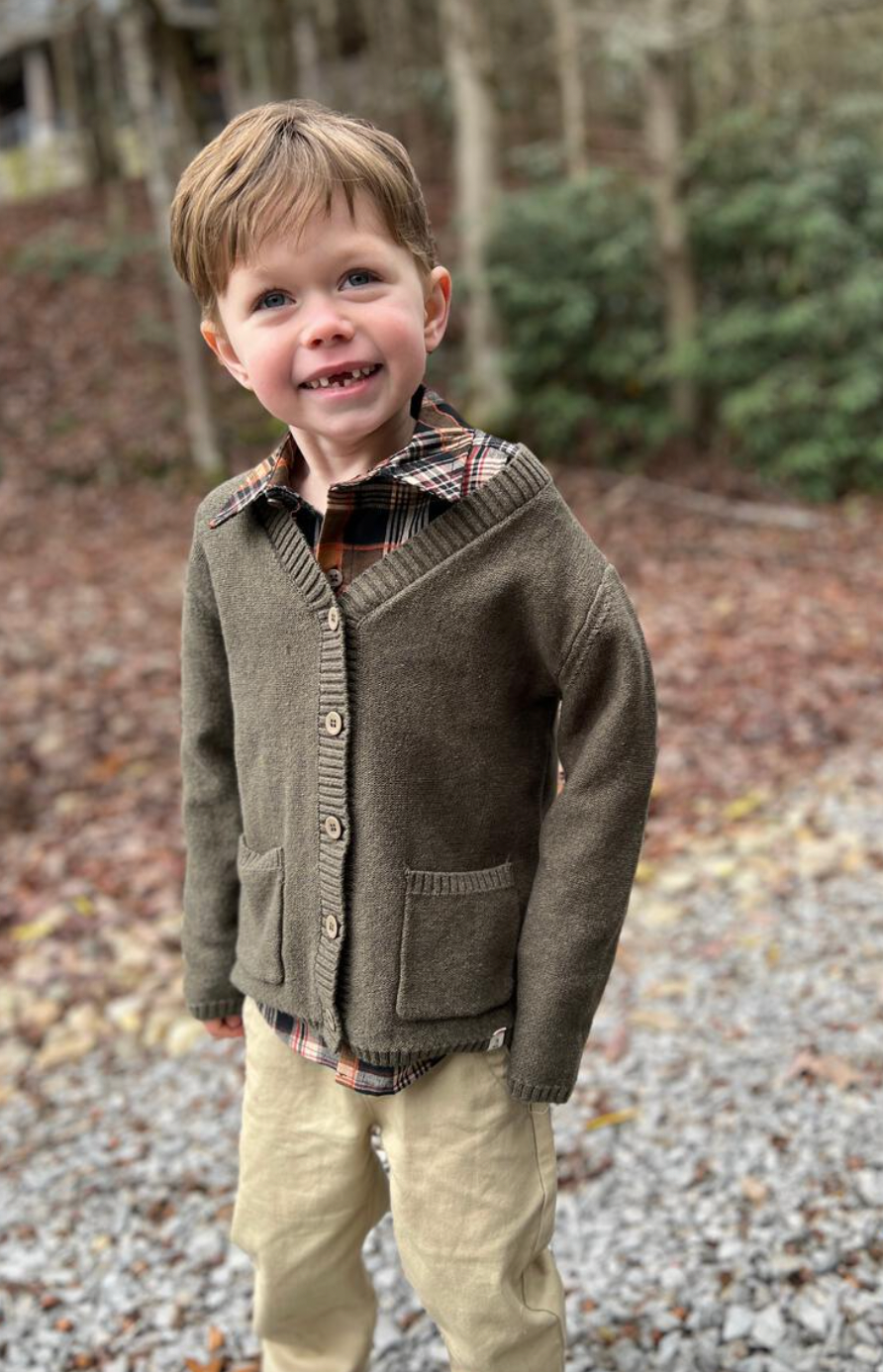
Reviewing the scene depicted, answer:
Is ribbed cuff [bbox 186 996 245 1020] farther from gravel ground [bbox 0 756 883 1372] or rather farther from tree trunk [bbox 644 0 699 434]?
tree trunk [bbox 644 0 699 434]

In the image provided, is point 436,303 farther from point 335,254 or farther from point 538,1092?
point 538,1092

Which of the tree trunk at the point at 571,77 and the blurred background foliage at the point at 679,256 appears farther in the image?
the tree trunk at the point at 571,77

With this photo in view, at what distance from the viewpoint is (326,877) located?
1616 millimetres

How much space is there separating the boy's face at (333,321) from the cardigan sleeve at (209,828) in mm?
463

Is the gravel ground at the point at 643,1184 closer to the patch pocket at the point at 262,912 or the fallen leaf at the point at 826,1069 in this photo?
the fallen leaf at the point at 826,1069

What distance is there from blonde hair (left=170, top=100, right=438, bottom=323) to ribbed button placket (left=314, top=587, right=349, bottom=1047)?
1.51ft

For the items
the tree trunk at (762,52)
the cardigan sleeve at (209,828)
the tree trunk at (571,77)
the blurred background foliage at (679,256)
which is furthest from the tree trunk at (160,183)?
the cardigan sleeve at (209,828)

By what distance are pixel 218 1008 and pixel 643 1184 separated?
1350mm

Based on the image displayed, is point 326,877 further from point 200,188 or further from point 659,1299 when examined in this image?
point 659,1299

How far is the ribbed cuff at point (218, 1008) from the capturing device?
6.31 ft

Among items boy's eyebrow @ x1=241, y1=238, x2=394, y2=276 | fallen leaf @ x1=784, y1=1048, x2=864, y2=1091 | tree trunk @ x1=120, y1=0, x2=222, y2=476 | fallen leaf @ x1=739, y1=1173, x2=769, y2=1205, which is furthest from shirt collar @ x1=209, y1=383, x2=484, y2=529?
tree trunk @ x1=120, y1=0, x2=222, y2=476

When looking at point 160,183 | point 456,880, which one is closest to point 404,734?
point 456,880

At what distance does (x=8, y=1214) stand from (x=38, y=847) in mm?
2085

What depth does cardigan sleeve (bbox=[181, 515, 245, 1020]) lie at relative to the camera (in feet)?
6.18
